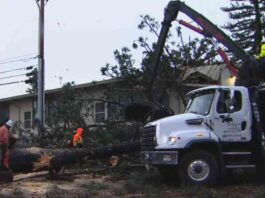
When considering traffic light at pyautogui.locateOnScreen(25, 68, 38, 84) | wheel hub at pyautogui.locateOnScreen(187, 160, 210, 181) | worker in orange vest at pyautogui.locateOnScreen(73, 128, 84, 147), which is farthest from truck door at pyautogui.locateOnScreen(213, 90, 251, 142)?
traffic light at pyautogui.locateOnScreen(25, 68, 38, 84)

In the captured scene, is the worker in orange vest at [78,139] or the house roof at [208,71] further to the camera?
the house roof at [208,71]

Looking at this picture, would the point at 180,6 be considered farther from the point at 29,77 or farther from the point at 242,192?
the point at 29,77

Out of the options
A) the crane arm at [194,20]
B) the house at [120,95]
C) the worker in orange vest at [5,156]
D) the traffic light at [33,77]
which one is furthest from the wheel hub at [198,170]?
the traffic light at [33,77]

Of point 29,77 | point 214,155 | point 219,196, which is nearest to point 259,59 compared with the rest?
point 214,155

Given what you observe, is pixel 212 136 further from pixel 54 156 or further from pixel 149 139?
pixel 54 156

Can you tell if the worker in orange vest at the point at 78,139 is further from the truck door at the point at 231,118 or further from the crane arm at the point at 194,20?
the truck door at the point at 231,118

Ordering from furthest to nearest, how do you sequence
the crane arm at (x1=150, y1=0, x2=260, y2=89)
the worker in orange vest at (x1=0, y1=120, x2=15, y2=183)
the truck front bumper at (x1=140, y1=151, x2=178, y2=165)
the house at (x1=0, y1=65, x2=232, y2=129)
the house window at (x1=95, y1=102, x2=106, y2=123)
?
the house window at (x1=95, y1=102, x2=106, y2=123) → the house at (x1=0, y1=65, x2=232, y2=129) → the crane arm at (x1=150, y1=0, x2=260, y2=89) → the worker in orange vest at (x1=0, y1=120, x2=15, y2=183) → the truck front bumper at (x1=140, y1=151, x2=178, y2=165)

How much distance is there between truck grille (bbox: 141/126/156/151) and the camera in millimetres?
12797

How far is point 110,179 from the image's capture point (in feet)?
47.6

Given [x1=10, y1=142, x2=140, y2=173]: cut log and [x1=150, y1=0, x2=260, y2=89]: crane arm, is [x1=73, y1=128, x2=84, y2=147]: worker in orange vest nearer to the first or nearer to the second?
[x1=10, y1=142, x2=140, y2=173]: cut log

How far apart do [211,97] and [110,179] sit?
355 cm

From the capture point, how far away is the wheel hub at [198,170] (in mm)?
12344

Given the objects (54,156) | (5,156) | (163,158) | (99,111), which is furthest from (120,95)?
(163,158)

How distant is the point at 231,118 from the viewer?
42.0 feet
